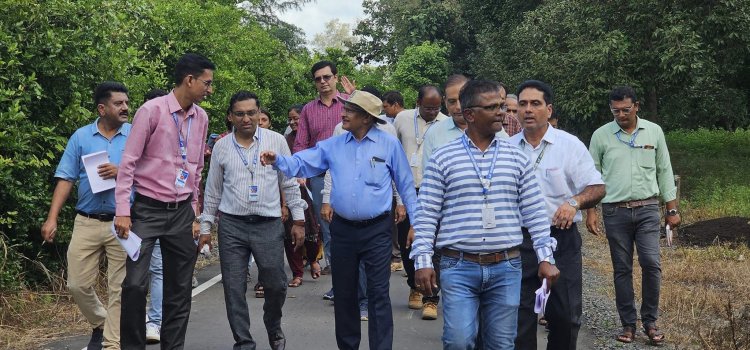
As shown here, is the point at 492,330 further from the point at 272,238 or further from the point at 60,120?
the point at 60,120

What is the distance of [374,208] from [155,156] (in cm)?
165

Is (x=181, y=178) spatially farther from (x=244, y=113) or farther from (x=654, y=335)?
(x=654, y=335)

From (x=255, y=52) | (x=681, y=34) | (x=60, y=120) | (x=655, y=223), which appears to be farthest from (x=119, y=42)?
(x=681, y=34)

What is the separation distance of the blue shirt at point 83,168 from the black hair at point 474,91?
121 inches

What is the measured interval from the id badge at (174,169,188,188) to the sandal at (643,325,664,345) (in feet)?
14.1

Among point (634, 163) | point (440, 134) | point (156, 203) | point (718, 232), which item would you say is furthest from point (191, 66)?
point (718, 232)

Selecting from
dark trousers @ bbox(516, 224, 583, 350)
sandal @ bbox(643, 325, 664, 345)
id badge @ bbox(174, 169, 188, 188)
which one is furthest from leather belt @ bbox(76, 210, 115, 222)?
sandal @ bbox(643, 325, 664, 345)

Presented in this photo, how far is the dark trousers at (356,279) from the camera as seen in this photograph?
740 centimetres

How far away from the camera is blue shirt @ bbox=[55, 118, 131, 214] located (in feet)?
25.2

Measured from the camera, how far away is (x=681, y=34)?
72.3 ft

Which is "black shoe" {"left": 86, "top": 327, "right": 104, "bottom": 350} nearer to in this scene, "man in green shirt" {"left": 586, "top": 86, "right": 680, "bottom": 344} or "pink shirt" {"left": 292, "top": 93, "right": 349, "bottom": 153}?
"pink shirt" {"left": 292, "top": 93, "right": 349, "bottom": 153}

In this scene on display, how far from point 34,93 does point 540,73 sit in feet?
63.2

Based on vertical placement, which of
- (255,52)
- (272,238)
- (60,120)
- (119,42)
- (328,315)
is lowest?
(328,315)

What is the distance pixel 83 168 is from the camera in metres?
7.74
